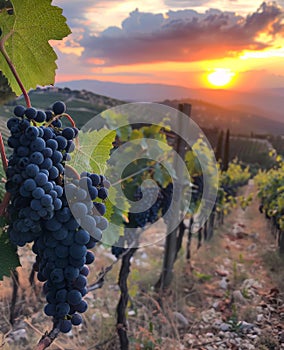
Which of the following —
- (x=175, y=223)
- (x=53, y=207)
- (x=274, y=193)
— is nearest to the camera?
(x=53, y=207)

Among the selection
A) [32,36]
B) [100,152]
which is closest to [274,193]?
[100,152]

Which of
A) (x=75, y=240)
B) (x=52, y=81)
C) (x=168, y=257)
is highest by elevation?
(x=168, y=257)

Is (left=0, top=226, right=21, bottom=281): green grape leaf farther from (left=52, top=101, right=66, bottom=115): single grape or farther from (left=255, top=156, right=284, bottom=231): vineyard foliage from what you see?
(left=255, top=156, right=284, bottom=231): vineyard foliage

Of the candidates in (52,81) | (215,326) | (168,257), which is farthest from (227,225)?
(52,81)

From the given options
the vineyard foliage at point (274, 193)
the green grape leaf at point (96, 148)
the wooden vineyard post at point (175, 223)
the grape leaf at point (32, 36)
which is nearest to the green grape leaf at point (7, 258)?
the green grape leaf at point (96, 148)

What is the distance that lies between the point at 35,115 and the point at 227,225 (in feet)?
24.1

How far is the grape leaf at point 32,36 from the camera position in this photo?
708mm

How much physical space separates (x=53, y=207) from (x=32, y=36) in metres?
0.31

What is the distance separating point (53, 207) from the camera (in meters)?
0.61

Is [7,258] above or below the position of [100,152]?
below

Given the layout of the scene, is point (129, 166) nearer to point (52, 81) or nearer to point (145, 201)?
point (145, 201)

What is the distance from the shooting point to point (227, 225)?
7.73 meters

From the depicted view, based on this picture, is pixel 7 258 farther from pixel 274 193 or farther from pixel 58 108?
pixel 274 193

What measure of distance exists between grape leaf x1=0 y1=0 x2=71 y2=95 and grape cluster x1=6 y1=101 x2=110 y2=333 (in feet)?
0.46
